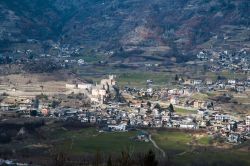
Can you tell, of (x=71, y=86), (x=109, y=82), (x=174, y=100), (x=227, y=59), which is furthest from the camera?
(x=227, y=59)

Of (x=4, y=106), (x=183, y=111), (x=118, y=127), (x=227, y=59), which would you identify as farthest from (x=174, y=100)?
(x=227, y=59)

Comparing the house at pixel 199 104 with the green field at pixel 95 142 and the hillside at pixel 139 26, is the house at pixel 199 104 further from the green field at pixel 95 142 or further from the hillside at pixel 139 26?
the hillside at pixel 139 26

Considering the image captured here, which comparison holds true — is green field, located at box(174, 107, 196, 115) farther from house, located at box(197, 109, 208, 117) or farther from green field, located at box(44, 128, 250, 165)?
green field, located at box(44, 128, 250, 165)

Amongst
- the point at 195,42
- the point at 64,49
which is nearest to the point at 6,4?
the point at 64,49

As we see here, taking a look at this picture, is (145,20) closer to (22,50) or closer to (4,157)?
(22,50)

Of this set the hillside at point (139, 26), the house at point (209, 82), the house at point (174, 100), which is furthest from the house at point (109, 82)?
the hillside at point (139, 26)

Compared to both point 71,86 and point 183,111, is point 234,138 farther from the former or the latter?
point 71,86

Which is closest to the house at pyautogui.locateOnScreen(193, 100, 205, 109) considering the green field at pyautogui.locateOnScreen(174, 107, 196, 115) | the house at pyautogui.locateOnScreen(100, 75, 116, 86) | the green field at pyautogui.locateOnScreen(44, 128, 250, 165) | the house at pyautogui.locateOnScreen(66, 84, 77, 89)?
the green field at pyautogui.locateOnScreen(174, 107, 196, 115)
